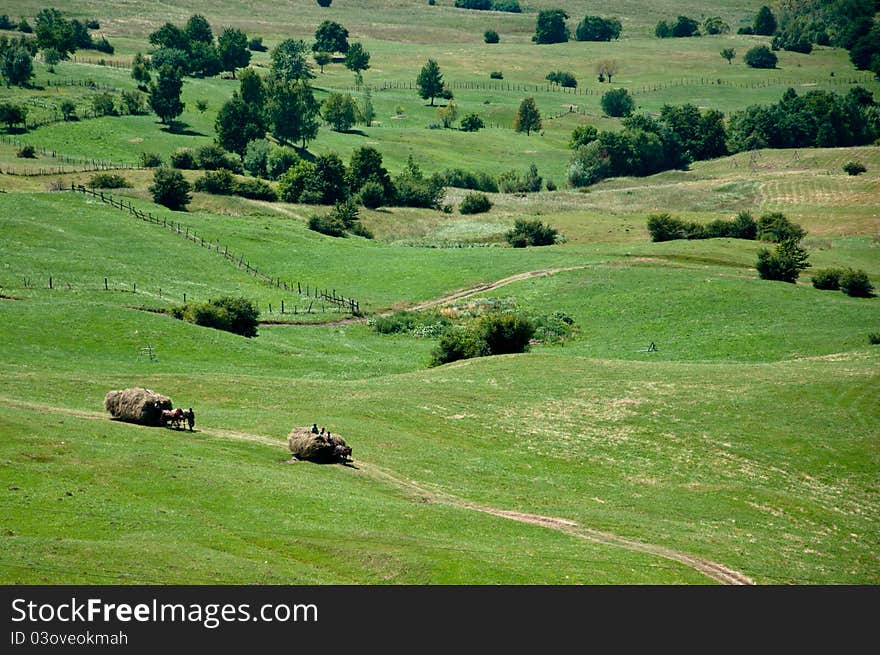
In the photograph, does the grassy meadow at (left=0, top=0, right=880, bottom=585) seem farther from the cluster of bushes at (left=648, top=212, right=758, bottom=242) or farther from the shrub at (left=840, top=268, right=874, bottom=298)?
the cluster of bushes at (left=648, top=212, right=758, bottom=242)

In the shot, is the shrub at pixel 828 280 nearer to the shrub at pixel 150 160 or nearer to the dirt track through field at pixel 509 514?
the dirt track through field at pixel 509 514

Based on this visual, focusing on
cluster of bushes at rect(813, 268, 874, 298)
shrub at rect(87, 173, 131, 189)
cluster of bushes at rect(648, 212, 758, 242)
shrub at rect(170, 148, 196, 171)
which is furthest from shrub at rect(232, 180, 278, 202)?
cluster of bushes at rect(813, 268, 874, 298)

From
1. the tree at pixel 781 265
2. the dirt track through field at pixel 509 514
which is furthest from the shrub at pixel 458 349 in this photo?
the tree at pixel 781 265

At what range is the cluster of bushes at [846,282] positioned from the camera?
4585 inches

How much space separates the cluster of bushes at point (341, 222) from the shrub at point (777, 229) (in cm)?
5100

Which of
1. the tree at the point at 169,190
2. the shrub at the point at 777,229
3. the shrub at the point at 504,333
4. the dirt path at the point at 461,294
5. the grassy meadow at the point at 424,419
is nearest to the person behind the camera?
the grassy meadow at the point at 424,419

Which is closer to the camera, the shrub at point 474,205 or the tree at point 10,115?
the shrub at point 474,205

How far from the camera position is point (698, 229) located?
5955 inches

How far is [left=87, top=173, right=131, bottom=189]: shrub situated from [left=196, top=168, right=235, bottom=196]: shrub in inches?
388

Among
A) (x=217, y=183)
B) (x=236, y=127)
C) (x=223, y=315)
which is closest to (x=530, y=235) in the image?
(x=217, y=183)

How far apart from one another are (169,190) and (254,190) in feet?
57.6

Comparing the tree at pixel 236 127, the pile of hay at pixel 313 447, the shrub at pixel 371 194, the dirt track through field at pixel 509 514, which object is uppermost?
the tree at pixel 236 127

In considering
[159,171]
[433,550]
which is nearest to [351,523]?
[433,550]
